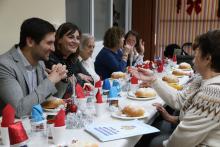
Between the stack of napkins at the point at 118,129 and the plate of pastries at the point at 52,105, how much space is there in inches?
12.6

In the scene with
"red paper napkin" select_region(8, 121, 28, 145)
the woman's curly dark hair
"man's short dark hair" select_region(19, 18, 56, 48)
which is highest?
"man's short dark hair" select_region(19, 18, 56, 48)

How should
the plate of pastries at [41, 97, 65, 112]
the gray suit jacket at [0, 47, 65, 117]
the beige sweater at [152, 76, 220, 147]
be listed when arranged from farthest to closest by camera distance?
the plate of pastries at [41, 97, 65, 112] < the gray suit jacket at [0, 47, 65, 117] < the beige sweater at [152, 76, 220, 147]

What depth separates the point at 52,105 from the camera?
1.61 meters

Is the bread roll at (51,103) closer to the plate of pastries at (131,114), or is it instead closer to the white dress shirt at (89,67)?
the plate of pastries at (131,114)

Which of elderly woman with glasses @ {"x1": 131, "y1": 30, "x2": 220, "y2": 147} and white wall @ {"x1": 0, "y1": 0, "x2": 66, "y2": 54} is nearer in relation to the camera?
elderly woman with glasses @ {"x1": 131, "y1": 30, "x2": 220, "y2": 147}

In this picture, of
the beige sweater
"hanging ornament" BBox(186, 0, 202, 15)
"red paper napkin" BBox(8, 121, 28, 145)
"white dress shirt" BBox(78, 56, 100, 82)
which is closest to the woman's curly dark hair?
"white dress shirt" BBox(78, 56, 100, 82)

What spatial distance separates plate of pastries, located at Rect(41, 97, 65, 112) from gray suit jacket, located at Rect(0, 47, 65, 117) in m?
0.05

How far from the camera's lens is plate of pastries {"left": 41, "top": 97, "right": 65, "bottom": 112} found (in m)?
1.59

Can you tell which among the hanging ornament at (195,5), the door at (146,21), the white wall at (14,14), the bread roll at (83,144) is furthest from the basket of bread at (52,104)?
the hanging ornament at (195,5)

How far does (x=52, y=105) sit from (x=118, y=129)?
0.48 m

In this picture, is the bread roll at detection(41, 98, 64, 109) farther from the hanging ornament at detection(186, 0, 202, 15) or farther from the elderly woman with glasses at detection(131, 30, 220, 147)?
the hanging ornament at detection(186, 0, 202, 15)

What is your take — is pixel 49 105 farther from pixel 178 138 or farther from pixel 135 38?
pixel 135 38

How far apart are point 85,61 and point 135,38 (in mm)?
1452

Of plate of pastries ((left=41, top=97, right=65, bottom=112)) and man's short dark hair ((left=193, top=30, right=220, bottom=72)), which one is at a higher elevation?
man's short dark hair ((left=193, top=30, right=220, bottom=72))
